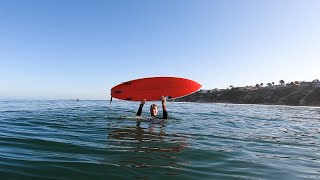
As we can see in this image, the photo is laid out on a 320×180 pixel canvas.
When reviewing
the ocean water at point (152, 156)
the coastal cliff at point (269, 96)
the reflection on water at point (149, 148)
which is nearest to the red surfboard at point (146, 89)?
the reflection on water at point (149, 148)

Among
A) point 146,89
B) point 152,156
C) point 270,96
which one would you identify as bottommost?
point 152,156

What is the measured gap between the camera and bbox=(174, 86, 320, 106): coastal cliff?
49.4 metres

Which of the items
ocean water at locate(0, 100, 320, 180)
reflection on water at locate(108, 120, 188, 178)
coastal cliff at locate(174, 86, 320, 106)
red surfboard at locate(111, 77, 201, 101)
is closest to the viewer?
ocean water at locate(0, 100, 320, 180)

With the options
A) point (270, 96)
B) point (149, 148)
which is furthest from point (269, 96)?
point (149, 148)

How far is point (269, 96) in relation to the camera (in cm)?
5716

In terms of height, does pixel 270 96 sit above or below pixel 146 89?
above

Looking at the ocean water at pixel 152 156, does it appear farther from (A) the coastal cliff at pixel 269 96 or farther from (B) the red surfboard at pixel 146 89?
(A) the coastal cliff at pixel 269 96

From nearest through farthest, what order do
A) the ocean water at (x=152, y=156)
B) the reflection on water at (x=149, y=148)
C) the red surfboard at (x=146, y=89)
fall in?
the ocean water at (x=152, y=156)
the reflection on water at (x=149, y=148)
the red surfboard at (x=146, y=89)

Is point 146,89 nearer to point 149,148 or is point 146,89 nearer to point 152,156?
point 149,148

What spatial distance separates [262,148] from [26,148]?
22.4 feet

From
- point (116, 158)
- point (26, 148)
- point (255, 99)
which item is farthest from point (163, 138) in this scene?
point (255, 99)

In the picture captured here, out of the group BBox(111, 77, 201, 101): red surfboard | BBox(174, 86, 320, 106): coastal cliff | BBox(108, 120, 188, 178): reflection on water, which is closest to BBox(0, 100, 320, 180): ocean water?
BBox(108, 120, 188, 178): reflection on water

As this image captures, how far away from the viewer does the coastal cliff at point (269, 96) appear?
49.4m

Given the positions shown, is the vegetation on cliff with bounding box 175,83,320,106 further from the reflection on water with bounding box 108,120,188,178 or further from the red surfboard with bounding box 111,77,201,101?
the reflection on water with bounding box 108,120,188,178
